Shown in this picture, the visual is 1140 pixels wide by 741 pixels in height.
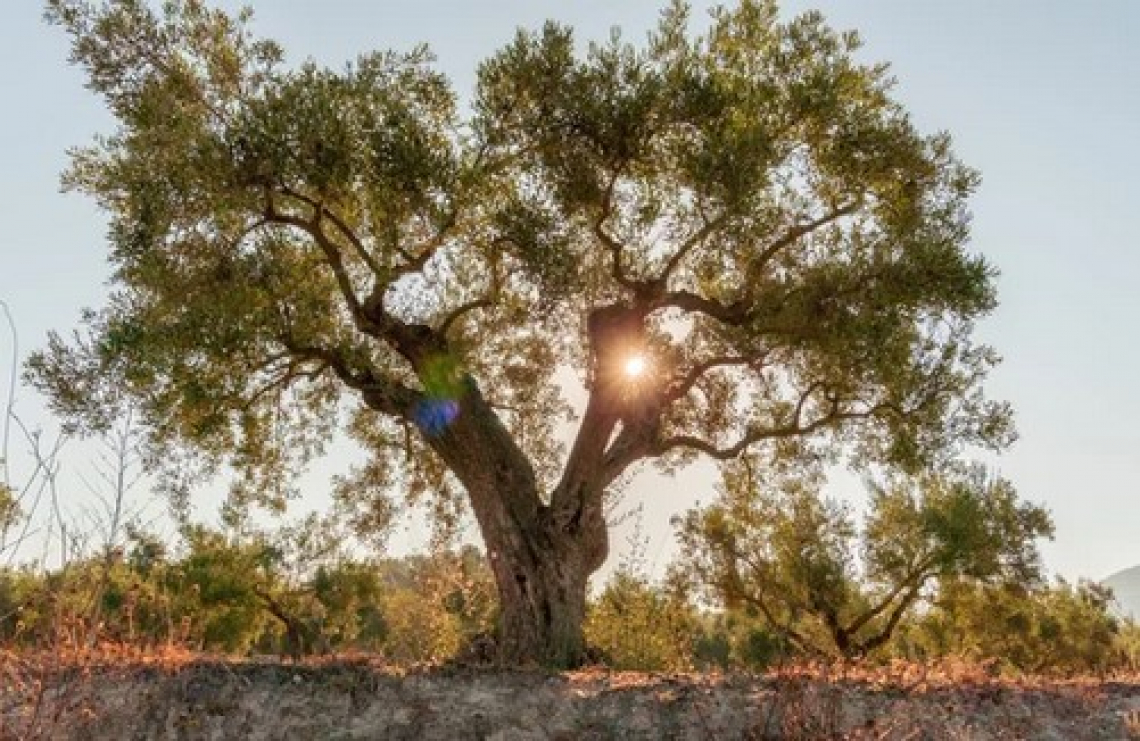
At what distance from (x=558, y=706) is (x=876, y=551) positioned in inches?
973

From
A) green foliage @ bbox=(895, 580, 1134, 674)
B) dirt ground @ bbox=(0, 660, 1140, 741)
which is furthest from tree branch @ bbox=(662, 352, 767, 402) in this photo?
green foliage @ bbox=(895, 580, 1134, 674)

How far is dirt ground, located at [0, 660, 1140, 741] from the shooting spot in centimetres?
980

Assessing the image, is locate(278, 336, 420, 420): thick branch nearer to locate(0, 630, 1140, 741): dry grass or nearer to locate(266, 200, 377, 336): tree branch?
locate(266, 200, 377, 336): tree branch

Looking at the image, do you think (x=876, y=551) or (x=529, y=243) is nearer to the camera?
(x=529, y=243)

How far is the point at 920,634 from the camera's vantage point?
4041 centimetres

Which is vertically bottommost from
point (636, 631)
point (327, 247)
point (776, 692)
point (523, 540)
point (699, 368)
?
point (776, 692)

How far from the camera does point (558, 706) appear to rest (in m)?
10.7

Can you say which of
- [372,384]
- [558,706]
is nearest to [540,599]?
[558,706]

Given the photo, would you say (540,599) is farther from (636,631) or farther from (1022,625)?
(1022,625)

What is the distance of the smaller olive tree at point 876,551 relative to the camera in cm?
3095

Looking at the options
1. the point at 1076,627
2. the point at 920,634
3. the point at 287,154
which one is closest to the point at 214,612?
the point at 920,634

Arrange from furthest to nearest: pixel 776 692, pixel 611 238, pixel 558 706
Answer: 1. pixel 611 238
2. pixel 558 706
3. pixel 776 692

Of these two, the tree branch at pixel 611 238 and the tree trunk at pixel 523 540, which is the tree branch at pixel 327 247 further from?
the tree branch at pixel 611 238

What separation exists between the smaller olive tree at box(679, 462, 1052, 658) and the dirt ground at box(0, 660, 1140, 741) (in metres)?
18.7
